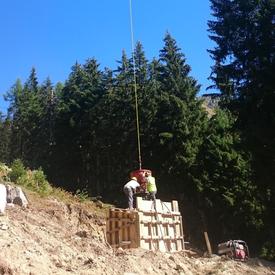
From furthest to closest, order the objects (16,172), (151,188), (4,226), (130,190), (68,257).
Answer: (16,172)
(151,188)
(130,190)
(4,226)
(68,257)

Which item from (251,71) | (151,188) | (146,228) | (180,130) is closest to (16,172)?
(151,188)

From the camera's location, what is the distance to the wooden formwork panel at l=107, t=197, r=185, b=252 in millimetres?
17438

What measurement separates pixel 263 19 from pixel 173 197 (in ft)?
54.4

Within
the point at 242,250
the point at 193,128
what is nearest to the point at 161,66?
the point at 193,128

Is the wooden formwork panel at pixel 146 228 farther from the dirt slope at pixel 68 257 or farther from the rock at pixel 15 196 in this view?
the rock at pixel 15 196

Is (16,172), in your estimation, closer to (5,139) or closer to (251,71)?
(251,71)

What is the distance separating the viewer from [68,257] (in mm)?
12711

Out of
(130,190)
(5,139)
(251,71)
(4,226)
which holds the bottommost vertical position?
(4,226)

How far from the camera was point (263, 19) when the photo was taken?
1029 inches

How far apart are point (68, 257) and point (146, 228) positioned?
547cm

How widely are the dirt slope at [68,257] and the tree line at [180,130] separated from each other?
971 centimetres

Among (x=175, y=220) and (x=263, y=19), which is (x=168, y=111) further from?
(x=175, y=220)

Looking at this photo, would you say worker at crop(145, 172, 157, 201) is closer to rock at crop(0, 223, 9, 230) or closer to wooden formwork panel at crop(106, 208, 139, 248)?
wooden formwork panel at crop(106, 208, 139, 248)

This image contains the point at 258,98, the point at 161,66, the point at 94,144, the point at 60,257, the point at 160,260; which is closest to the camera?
the point at 60,257
